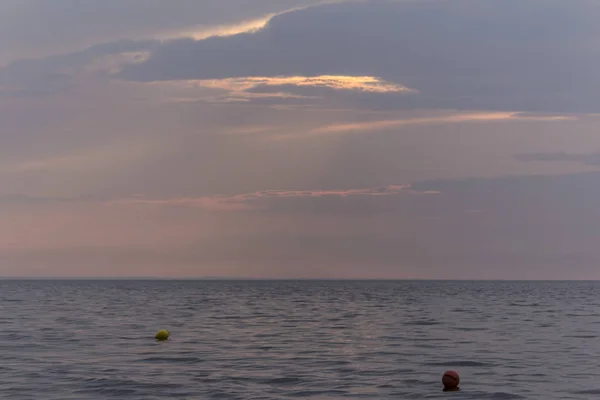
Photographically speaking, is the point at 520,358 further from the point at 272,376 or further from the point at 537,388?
the point at 272,376

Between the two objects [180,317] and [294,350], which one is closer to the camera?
[294,350]

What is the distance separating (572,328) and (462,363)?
23836 millimetres

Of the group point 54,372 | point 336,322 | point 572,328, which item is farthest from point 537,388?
point 336,322

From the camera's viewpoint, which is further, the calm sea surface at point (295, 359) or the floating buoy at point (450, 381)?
the floating buoy at point (450, 381)

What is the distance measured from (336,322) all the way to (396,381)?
102 ft

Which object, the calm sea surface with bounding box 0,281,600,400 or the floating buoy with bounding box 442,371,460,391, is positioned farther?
the floating buoy with bounding box 442,371,460,391

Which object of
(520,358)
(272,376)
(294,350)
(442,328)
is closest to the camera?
(272,376)

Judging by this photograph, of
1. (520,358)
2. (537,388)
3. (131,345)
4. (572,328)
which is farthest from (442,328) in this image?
(537,388)

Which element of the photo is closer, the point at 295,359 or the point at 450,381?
the point at 450,381

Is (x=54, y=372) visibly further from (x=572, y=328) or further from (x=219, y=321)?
(x=572, y=328)

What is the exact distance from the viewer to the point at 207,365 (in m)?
34.4

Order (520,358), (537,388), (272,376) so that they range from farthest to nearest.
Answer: (520,358) → (272,376) → (537,388)

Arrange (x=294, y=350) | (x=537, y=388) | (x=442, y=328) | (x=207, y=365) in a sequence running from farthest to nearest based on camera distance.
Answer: (x=442, y=328), (x=294, y=350), (x=207, y=365), (x=537, y=388)

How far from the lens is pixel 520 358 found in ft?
123
